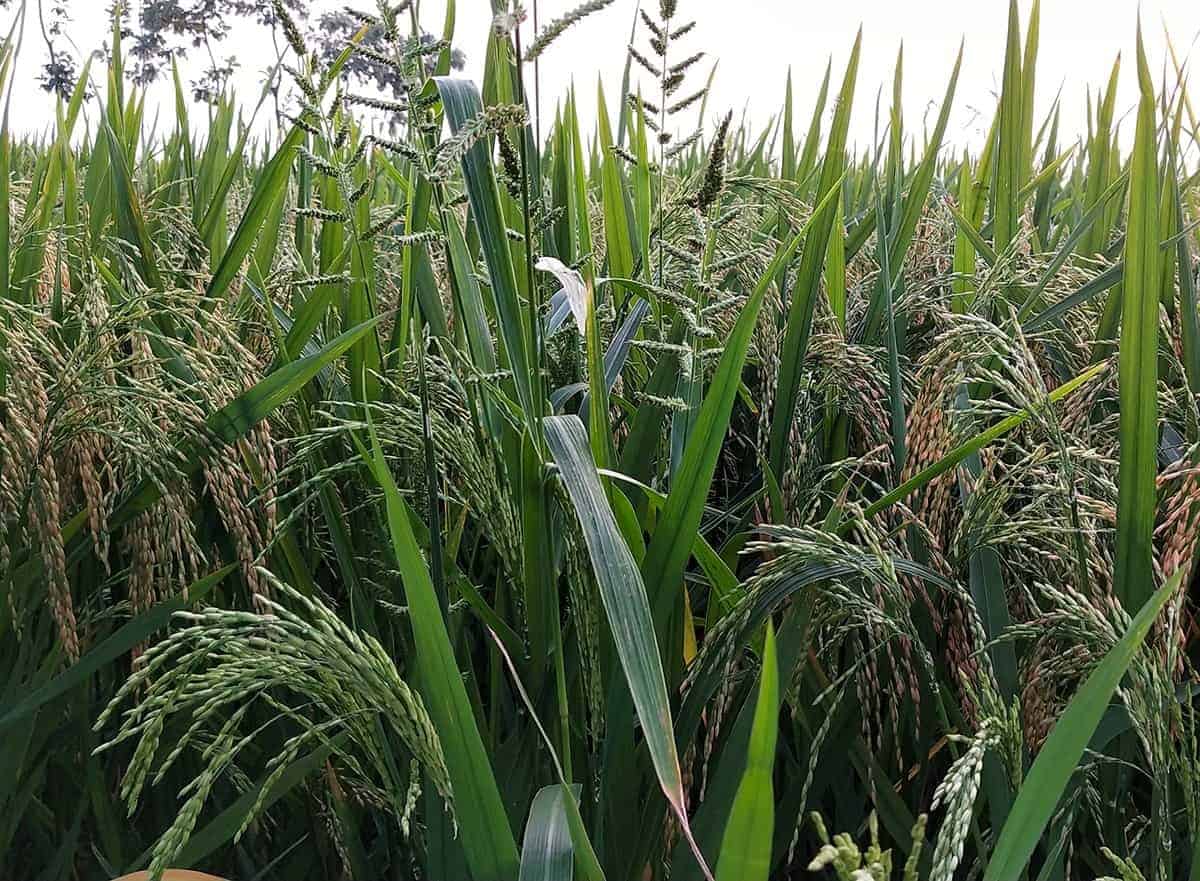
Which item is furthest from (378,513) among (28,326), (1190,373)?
(1190,373)

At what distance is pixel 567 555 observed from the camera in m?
0.84

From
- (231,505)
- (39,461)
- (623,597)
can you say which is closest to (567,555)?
(623,597)

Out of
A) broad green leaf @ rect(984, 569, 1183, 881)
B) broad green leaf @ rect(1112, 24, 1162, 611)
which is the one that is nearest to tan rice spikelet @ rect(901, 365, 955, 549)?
broad green leaf @ rect(1112, 24, 1162, 611)

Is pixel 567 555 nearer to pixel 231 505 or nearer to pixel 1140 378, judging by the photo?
pixel 231 505

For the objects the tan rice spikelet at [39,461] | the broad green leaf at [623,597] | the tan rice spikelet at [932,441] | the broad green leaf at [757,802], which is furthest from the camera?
the tan rice spikelet at [932,441]

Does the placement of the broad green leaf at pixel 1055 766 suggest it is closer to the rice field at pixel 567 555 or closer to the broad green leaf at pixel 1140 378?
the rice field at pixel 567 555

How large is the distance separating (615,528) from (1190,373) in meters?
0.78

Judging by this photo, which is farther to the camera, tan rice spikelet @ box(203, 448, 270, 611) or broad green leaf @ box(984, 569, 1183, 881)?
tan rice spikelet @ box(203, 448, 270, 611)

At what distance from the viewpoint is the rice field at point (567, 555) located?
0.71 meters

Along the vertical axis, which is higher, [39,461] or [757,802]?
[39,461]

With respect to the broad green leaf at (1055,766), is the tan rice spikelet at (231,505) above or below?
above

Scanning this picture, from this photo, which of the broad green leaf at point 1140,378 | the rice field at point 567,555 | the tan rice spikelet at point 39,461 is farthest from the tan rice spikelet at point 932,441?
the tan rice spikelet at point 39,461

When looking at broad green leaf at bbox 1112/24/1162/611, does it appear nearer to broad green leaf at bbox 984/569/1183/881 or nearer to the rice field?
the rice field

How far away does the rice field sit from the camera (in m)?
0.71
